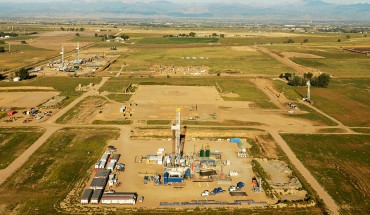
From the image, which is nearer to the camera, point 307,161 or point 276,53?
point 307,161

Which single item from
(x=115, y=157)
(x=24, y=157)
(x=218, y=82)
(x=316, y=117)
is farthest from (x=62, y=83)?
(x=316, y=117)

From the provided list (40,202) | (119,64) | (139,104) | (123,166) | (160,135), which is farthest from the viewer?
(119,64)

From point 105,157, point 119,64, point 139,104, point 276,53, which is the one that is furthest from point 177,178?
point 276,53

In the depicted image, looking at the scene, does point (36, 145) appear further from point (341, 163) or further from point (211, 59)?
point (211, 59)

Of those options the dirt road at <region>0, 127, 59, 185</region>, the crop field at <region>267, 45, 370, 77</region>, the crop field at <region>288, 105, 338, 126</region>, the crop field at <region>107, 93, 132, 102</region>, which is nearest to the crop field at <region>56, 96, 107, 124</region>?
the crop field at <region>107, 93, 132, 102</region>

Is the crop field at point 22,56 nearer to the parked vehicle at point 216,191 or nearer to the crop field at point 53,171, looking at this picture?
the crop field at point 53,171

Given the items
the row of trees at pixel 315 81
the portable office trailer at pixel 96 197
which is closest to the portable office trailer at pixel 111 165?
the portable office trailer at pixel 96 197

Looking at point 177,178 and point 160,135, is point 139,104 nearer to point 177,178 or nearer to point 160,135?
point 160,135
